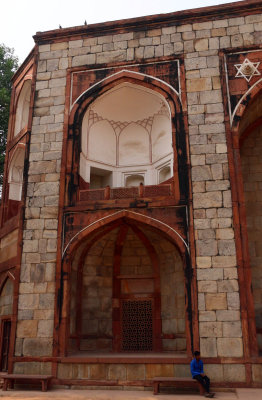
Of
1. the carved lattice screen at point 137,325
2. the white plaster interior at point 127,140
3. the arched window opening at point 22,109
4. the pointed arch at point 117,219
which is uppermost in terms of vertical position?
the arched window opening at point 22,109

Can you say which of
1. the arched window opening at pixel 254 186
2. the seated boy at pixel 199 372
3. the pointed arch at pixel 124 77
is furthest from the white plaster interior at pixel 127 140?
the seated boy at pixel 199 372

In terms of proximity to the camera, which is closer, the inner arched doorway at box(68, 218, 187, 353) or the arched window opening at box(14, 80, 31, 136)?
the inner arched doorway at box(68, 218, 187, 353)

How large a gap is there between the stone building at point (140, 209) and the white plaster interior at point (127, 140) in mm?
45

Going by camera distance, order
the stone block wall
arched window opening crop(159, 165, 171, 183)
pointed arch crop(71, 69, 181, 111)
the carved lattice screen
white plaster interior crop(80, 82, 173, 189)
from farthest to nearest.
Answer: arched window opening crop(159, 165, 171, 183)
white plaster interior crop(80, 82, 173, 189)
pointed arch crop(71, 69, 181, 111)
the carved lattice screen
the stone block wall

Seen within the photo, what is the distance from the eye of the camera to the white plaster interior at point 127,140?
1120 centimetres

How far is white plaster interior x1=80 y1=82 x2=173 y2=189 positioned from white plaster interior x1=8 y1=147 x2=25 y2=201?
2.19 m

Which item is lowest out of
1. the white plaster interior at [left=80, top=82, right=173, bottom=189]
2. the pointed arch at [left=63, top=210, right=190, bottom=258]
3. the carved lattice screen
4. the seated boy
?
the seated boy

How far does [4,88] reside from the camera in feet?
50.1

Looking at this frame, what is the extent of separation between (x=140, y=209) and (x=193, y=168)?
150 centimetres

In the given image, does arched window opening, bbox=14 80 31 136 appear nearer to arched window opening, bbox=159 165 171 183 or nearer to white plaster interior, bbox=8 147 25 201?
white plaster interior, bbox=8 147 25 201

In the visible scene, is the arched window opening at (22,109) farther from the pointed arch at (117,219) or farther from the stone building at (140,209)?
the pointed arch at (117,219)

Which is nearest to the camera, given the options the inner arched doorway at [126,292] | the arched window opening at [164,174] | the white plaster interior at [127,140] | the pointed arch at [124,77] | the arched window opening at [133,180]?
the inner arched doorway at [126,292]

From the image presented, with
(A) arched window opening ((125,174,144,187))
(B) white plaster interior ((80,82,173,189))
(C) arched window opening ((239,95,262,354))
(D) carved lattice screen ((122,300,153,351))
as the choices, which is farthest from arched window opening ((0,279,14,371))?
(C) arched window opening ((239,95,262,354))

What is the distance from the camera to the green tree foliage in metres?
15.2
